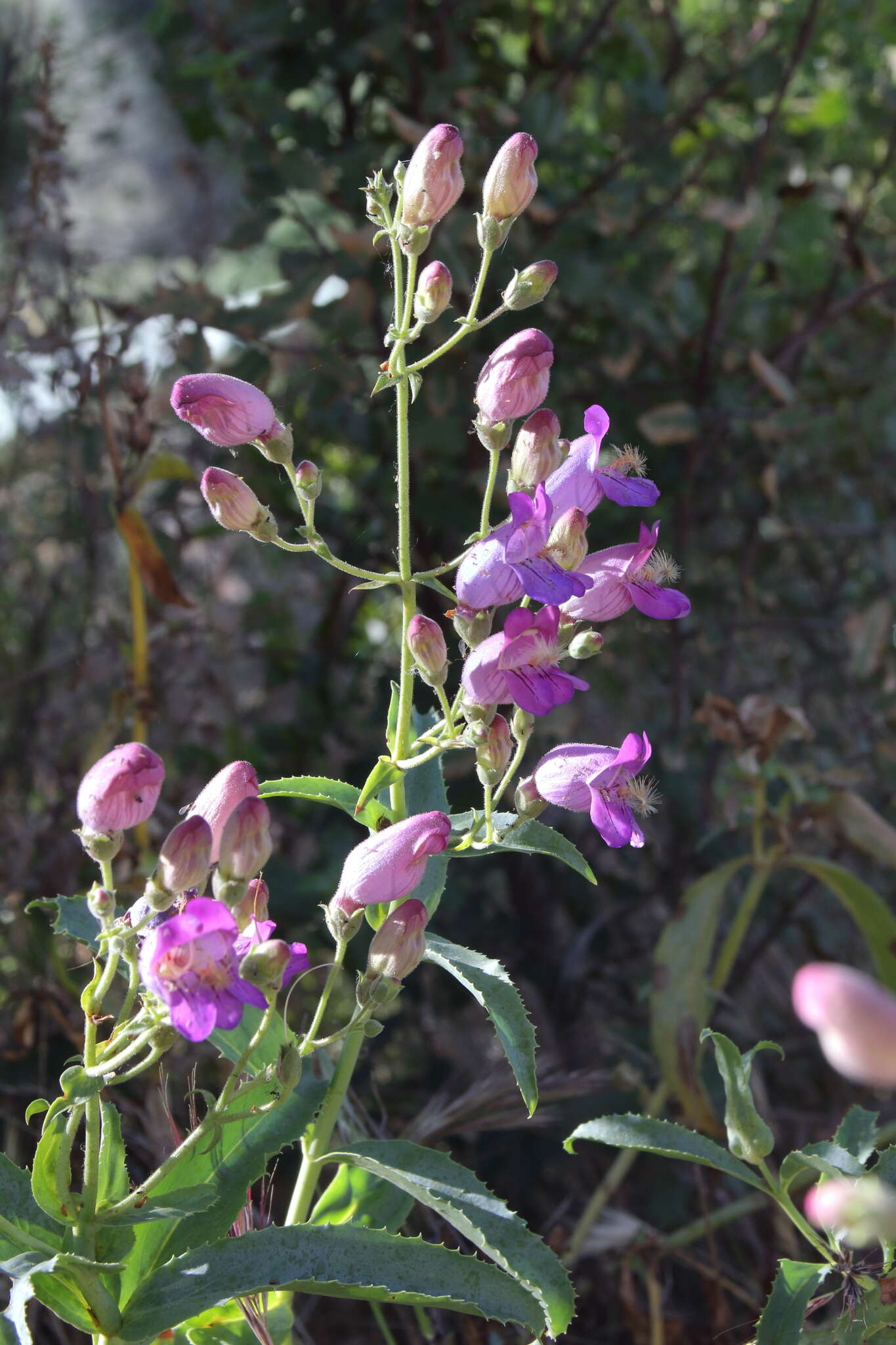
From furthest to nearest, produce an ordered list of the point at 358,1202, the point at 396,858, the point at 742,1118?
the point at 358,1202 < the point at 742,1118 < the point at 396,858

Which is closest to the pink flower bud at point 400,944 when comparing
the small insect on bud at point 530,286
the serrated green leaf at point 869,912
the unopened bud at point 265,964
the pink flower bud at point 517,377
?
the unopened bud at point 265,964

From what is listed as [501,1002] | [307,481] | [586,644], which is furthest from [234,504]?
[501,1002]

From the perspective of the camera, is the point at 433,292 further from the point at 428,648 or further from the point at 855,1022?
the point at 855,1022

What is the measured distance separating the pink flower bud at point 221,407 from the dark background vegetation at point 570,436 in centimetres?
77

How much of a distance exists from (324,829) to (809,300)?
1.50 meters

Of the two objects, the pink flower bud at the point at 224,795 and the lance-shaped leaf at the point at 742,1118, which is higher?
the pink flower bud at the point at 224,795

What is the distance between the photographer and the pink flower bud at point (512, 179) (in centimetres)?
105

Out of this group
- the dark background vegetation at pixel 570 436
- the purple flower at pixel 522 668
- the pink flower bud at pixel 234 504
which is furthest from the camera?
the dark background vegetation at pixel 570 436

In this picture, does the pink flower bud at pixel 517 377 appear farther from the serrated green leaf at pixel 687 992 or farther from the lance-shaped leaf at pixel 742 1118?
the serrated green leaf at pixel 687 992

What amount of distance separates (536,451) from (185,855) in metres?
0.43

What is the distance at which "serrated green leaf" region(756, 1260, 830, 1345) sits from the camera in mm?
973

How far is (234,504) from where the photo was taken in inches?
40.2

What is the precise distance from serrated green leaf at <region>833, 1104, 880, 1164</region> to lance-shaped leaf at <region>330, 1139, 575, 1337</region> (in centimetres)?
33

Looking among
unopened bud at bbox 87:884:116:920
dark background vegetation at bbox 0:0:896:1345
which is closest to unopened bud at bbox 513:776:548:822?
unopened bud at bbox 87:884:116:920
